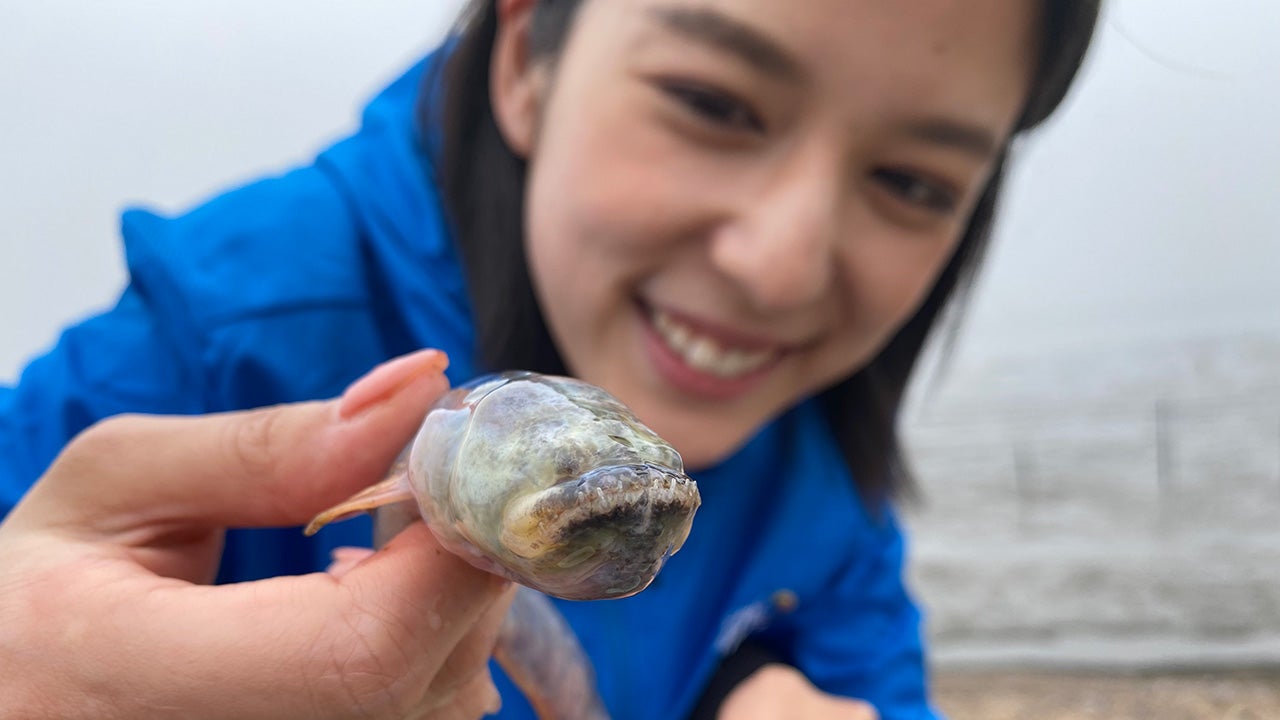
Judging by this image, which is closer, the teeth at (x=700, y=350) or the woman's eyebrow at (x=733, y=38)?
the woman's eyebrow at (x=733, y=38)

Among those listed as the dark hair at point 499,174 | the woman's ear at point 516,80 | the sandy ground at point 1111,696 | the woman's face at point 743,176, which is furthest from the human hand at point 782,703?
the sandy ground at point 1111,696

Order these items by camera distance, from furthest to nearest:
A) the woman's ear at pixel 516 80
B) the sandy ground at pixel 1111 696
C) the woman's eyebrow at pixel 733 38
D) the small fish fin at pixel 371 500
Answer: the sandy ground at pixel 1111 696, the woman's ear at pixel 516 80, the woman's eyebrow at pixel 733 38, the small fish fin at pixel 371 500

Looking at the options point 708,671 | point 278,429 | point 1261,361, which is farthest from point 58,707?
point 1261,361

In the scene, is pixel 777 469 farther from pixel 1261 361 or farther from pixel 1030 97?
pixel 1261 361

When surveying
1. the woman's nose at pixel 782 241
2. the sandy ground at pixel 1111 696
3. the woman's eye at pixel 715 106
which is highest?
the woman's eye at pixel 715 106

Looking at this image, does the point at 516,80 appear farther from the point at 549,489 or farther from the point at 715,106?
the point at 549,489

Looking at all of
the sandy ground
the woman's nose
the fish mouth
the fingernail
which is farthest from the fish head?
the sandy ground

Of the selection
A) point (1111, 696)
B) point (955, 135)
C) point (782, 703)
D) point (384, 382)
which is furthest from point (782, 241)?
point (1111, 696)

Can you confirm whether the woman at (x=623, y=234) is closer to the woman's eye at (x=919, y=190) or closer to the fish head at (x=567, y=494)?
the woman's eye at (x=919, y=190)
